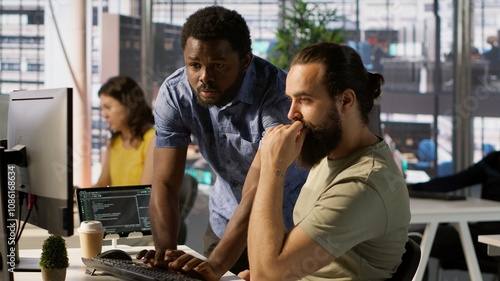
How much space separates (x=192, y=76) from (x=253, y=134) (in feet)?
1.13

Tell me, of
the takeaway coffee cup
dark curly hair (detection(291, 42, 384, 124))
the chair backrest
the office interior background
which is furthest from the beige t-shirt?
the office interior background

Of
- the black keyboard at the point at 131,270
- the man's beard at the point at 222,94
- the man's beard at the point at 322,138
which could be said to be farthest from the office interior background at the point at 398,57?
the man's beard at the point at 322,138

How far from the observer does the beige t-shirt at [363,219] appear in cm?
191

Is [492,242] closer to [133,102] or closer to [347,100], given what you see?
[347,100]

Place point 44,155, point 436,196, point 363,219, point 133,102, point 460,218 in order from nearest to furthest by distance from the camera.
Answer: point 363,219
point 44,155
point 460,218
point 133,102
point 436,196

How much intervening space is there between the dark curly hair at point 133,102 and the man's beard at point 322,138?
2.52 m

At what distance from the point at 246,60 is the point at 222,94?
0.17 meters

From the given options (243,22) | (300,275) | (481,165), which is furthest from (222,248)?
(481,165)

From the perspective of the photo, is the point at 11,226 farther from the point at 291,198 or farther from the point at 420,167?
the point at 420,167

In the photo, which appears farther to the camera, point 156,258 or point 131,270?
point 156,258

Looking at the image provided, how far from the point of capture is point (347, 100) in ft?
6.81

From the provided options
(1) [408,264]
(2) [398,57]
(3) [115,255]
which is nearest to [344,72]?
(1) [408,264]

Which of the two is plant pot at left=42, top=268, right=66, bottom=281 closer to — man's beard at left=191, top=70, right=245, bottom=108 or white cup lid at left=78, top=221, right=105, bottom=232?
white cup lid at left=78, top=221, right=105, bottom=232

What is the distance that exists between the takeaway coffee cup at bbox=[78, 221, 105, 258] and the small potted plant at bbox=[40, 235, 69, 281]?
1.12 feet
